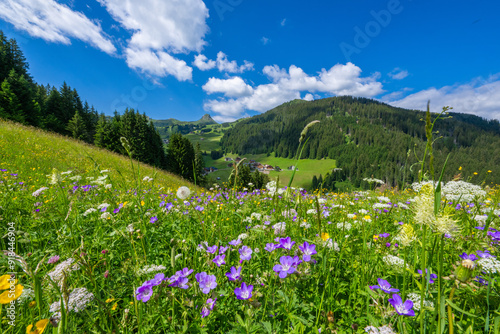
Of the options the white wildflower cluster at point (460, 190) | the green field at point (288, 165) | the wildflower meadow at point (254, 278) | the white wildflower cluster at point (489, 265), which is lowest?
the green field at point (288, 165)

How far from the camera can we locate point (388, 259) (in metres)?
2.30

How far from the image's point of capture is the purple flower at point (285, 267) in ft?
5.49

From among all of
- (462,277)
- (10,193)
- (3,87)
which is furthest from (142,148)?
(462,277)

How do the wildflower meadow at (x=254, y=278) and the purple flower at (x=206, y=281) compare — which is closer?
the wildflower meadow at (x=254, y=278)

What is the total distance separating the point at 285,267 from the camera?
1.86 meters

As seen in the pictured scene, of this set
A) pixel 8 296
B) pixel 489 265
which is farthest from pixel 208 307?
pixel 489 265

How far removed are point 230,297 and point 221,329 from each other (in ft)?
0.97

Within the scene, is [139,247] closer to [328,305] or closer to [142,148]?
[328,305]

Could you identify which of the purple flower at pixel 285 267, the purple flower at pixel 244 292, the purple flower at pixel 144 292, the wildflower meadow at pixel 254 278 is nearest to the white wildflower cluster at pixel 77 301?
the wildflower meadow at pixel 254 278

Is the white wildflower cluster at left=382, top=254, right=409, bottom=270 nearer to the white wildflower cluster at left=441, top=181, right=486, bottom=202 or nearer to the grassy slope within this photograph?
the white wildflower cluster at left=441, top=181, right=486, bottom=202

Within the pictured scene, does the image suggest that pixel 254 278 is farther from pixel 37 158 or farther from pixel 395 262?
pixel 37 158

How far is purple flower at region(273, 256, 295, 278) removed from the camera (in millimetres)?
1672

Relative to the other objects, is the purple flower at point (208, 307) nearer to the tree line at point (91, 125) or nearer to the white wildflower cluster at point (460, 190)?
the white wildflower cluster at point (460, 190)

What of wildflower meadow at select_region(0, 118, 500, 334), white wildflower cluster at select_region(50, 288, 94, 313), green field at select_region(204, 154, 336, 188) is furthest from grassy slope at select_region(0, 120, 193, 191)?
green field at select_region(204, 154, 336, 188)
